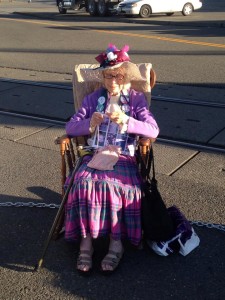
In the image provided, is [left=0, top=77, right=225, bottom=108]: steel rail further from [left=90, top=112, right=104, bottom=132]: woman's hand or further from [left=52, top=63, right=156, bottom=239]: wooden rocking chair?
[left=90, top=112, right=104, bottom=132]: woman's hand

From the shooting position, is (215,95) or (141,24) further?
(141,24)

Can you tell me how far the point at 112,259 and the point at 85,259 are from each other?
7.2 inches

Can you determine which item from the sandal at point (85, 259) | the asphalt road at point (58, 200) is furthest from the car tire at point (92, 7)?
the sandal at point (85, 259)

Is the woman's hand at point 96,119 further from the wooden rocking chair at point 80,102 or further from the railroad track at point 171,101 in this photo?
the railroad track at point 171,101

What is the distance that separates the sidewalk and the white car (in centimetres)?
1600

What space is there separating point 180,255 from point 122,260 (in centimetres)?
41

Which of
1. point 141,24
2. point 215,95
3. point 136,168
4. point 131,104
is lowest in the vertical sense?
point 141,24

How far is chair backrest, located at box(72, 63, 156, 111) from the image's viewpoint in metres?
3.82

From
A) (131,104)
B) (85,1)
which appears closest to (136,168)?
(131,104)

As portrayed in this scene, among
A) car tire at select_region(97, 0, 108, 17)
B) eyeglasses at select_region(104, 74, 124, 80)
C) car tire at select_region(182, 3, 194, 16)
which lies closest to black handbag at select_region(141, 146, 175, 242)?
eyeglasses at select_region(104, 74, 124, 80)

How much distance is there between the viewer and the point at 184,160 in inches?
199

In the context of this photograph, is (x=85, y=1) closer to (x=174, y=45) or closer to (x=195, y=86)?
(x=174, y=45)

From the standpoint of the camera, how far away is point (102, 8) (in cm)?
2386

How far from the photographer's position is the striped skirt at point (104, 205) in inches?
128
